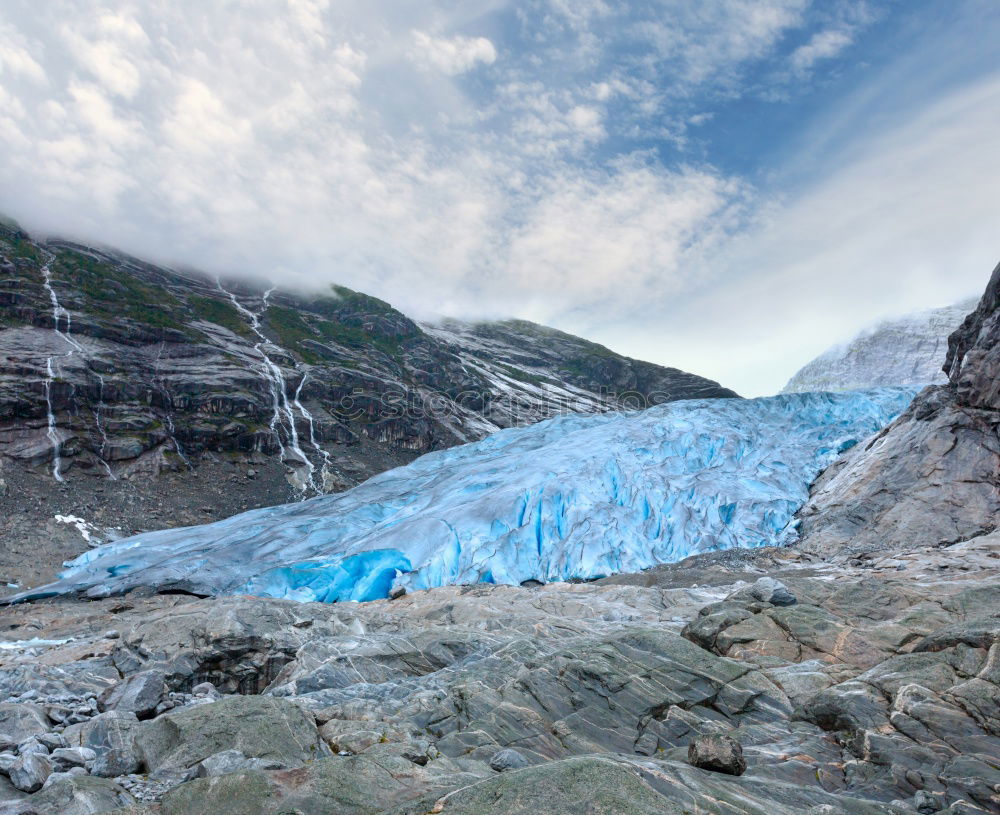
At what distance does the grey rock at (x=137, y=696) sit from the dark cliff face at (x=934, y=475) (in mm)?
28112

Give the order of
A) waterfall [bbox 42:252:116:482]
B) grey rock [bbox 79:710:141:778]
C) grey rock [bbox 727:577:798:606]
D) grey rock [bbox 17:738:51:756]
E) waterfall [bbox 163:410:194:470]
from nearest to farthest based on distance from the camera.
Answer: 1. grey rock [bbox 79:710:141:778]
2. grey rock [bbox 17:738:51:756]
3. grey rock [bbox 727:577:798:606]
4. waterfall [bbox 42:252:116:482]
5. waterfall [bbox 163:410:194:470]

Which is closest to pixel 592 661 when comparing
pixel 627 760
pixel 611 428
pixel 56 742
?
pixel 627 760

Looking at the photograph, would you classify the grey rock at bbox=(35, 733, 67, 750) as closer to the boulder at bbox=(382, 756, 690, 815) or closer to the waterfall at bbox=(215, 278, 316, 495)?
the boulder at bbox=(382, 756, 690, 815)

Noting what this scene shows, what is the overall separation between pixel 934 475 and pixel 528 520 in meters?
21.2

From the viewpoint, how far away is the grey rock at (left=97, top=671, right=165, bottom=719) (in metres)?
11.7

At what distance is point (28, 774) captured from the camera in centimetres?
759

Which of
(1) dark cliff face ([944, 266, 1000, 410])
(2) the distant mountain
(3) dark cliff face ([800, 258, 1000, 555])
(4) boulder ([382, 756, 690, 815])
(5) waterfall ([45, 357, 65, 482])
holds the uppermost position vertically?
(2) the distant mountain

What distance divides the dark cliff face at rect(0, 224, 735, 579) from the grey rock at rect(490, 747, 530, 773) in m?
44.3

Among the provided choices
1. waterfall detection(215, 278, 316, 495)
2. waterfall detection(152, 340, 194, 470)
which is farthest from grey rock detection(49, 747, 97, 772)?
waterfall detection(152, 340, 194, 470)

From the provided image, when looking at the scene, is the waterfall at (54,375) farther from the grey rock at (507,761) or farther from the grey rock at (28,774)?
the grey rock at (507,761)

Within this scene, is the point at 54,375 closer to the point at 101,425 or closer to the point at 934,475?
the point at 101,425

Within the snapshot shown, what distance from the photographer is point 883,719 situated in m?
9.23

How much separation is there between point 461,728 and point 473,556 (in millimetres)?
22061

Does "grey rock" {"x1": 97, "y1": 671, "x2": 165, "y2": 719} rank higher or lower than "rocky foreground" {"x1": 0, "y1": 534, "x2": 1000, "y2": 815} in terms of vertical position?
lower
